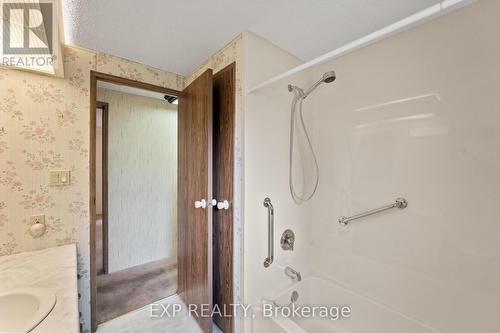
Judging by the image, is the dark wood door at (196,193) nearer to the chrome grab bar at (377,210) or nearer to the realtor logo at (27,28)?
the realtor logo at (27,28)

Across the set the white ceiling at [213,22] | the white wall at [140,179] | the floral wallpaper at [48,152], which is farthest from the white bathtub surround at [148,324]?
the white ceiling at [213,22]

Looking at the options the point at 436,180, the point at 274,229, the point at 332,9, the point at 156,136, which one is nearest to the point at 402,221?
the point at 436,180

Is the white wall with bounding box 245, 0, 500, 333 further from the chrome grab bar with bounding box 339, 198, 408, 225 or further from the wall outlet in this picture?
the wall outlet

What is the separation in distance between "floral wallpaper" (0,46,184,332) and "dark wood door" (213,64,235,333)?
2.98 ft

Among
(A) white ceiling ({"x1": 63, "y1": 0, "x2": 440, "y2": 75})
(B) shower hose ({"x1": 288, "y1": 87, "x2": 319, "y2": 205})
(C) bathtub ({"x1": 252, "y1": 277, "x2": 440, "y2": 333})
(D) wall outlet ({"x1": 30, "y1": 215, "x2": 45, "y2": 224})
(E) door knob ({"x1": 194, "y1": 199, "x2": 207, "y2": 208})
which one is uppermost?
(A) white ceiling ({"x1": 63, "y1": 0, "x2": 440, "y2": 75})

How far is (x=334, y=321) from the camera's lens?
5.35ft

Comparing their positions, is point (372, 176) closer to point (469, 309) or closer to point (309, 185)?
point (309, 185)

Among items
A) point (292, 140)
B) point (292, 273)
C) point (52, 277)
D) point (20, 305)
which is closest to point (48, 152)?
point (52, 277)

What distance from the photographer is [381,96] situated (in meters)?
1.44

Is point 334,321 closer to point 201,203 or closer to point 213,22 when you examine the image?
point 201,203

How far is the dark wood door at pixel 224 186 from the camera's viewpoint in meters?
1.54

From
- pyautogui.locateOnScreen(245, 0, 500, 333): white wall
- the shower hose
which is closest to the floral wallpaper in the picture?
pyautogui.locateOnScreen(245, 0, 500, 333): white wall

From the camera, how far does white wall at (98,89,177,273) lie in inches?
97.9

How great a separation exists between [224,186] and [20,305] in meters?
1.14
